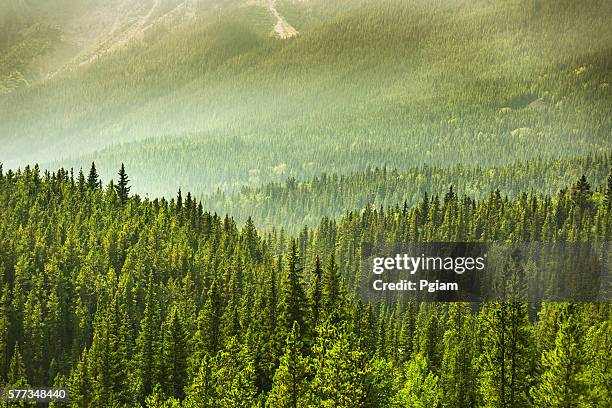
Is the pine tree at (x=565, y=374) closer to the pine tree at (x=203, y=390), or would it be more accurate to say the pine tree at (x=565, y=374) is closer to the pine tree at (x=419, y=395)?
the pine tree at (x=419, y=395)

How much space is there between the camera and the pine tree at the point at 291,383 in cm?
6750

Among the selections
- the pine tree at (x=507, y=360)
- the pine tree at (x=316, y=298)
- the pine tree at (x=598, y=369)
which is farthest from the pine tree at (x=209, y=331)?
the pine tree at (x=598, y=369)

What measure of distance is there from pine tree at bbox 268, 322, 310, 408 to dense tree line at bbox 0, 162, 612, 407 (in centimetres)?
12

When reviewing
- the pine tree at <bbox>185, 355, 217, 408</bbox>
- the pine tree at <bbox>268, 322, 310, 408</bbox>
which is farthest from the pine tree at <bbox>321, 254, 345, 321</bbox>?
the pine tree at <bbox>185, 355, 217, 408</bbox>

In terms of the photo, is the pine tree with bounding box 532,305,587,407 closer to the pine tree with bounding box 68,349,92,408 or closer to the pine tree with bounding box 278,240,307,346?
the pine tree with bounding box 278,240,307,346

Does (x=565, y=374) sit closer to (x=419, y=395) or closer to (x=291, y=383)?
(x=419, y=395)

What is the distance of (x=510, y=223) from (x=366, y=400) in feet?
435

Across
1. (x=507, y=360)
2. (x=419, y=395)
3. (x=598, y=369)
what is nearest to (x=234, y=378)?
(x=419, y=395)

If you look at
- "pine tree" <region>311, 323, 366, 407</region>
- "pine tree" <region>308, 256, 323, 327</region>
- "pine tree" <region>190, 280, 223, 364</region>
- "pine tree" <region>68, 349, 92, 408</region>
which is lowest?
"pine tree" <region>68, 349, 92, 408</region>

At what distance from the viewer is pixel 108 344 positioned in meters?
96.3

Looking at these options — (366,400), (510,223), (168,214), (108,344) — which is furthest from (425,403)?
(510,223)

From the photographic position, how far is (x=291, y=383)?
68.1m

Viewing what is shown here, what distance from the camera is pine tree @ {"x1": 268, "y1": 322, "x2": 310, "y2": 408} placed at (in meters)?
67.5

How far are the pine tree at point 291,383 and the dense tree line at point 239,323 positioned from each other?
118 millimetres
